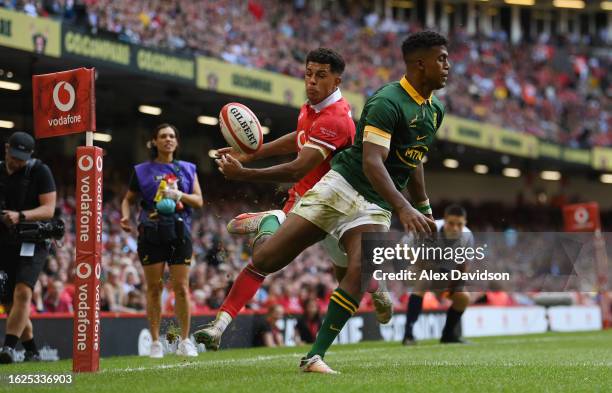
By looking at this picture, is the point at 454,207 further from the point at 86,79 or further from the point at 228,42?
the point at 228,42

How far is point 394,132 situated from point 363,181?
41cm

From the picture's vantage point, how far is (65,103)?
8188 mm

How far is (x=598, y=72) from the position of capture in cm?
4953

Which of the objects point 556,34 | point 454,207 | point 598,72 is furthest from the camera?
point 556,34

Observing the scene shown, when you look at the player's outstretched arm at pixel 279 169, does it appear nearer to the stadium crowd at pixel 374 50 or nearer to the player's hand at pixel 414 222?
the player's hand at pixel 414 222

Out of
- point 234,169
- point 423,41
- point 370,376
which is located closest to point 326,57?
point 423,41

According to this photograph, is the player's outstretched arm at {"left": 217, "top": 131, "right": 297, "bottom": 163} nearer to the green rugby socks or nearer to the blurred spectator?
the green rugby socks

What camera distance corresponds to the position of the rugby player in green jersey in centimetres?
746

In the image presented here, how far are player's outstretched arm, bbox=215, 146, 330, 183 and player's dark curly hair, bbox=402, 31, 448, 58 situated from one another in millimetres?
1056

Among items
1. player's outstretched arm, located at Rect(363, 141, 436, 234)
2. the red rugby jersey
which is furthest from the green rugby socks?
the red rugby jersey

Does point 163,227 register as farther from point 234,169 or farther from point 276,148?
point 234,169

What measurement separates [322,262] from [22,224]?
1426 centimetres

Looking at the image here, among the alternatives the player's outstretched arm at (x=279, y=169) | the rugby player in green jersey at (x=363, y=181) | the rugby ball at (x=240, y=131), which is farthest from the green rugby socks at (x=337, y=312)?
the rugby ball at (x=240, y=131)

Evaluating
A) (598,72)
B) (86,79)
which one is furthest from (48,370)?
(598,72)
